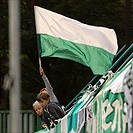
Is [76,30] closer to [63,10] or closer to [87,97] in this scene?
[87,97]

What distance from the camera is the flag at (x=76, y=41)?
7412 millimetres

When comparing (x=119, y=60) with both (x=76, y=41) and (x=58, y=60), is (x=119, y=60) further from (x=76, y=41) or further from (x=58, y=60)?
(x=58, y=60)

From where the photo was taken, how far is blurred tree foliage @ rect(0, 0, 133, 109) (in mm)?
14984

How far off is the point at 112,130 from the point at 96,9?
1061 cm

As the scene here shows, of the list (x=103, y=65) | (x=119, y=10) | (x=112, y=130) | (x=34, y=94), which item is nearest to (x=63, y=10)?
(x=119, y=10)

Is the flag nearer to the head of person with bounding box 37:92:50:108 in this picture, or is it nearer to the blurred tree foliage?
the head of person with bounding box 37:92:50:108

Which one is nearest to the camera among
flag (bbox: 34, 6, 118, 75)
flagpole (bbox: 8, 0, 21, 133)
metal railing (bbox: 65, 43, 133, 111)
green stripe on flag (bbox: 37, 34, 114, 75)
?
flagpole (bbox: 8, 0, 21, 133)

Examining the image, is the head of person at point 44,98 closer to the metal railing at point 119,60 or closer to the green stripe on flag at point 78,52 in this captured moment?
the green stripe on flag at point 78,52

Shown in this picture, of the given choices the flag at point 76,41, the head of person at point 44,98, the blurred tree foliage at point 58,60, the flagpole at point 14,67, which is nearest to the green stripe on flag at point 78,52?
the flag at point 76,41

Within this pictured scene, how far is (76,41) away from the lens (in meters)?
7.79

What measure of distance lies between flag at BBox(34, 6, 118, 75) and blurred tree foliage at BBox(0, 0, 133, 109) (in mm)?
5732

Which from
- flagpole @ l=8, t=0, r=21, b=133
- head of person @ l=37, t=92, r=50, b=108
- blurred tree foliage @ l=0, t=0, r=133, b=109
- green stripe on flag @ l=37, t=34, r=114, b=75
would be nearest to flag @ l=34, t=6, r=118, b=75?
green stripe on flag @ l=37, t=34, r=114, b=75

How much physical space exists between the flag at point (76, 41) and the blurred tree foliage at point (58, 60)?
573cm

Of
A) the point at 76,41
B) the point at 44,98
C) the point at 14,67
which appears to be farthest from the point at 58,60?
the point at 14,67
